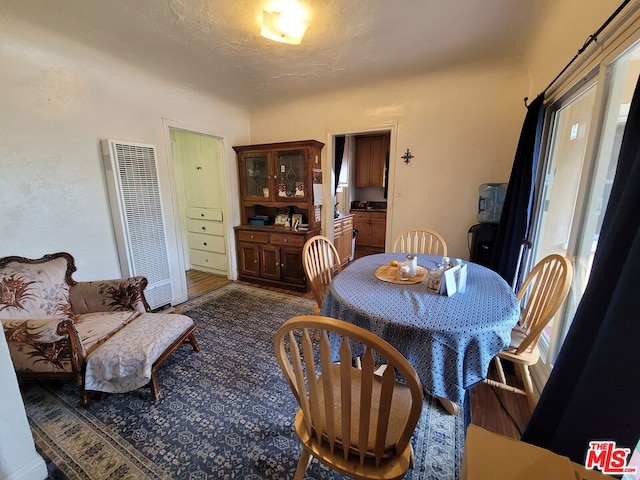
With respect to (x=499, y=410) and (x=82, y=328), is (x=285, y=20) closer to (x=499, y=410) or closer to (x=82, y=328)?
(x=82, y=328)

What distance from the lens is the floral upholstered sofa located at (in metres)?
1.51

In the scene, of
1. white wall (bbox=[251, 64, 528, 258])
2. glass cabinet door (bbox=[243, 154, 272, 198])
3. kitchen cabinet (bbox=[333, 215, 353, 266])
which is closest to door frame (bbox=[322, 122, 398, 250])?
white wall (bbox=[251, 64, 528, 258])

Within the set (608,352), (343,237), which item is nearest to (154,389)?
(608,352)

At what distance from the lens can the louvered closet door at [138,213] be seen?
239cm

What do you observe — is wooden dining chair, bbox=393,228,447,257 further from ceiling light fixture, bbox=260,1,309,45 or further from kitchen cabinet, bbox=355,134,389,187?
kitchen cabinet, bbox=355,134,389,187

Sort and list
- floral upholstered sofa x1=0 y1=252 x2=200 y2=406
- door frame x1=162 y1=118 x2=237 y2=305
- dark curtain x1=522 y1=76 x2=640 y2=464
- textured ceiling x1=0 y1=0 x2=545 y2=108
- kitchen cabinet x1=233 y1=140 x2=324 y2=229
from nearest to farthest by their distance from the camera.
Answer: dark curtain x1=522 y1=76 x2=640 y2=464 < floral upholstered sofa x1=0 y1=252 x2=200 y2=406 < textured ceiling x1=0 y1=0 x2=545 y2=108 < door frame x1=162 y1=118 x2=237 y2=305 < kitchen cabinet x1=233 y1=140 x2=324 y2=229

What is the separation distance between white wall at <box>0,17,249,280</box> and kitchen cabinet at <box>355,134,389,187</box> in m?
3.69

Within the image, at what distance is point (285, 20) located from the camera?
5.33 feet

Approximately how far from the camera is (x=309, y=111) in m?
3.42

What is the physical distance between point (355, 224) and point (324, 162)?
2.35m

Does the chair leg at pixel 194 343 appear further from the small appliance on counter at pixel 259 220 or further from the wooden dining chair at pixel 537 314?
the wooden dining chair at pixel 537 314

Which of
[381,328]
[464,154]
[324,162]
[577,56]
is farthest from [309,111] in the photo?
[381,328]

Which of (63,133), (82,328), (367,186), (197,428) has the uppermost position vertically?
(63,133)

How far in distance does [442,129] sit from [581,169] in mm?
1521
